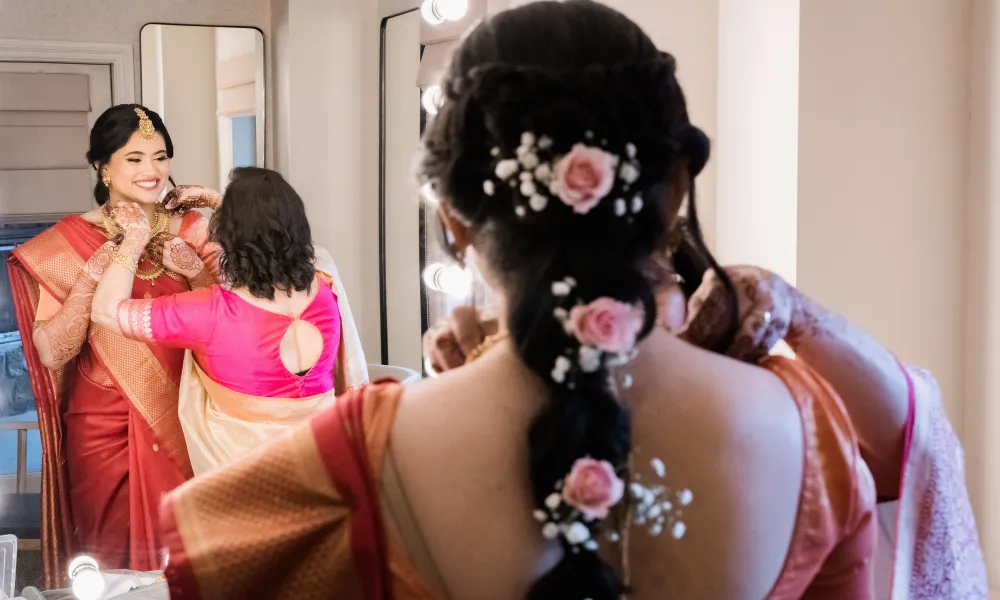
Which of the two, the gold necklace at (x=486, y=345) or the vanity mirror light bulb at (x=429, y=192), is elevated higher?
the vanity mirror light bulb at (x=429, y=192)

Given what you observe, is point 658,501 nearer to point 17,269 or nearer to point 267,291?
point 267,291

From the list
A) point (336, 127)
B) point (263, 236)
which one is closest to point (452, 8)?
point (336, 127)

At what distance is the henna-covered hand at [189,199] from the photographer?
1.48 meters

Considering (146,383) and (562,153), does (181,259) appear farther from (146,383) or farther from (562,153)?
(562,153)

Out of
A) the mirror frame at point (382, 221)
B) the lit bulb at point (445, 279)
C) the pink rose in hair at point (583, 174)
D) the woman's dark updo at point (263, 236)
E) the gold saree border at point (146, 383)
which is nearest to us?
the pink rose in hair at point (583, 174)

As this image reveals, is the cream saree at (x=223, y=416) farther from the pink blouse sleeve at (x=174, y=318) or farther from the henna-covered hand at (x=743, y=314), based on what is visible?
the henna-covered hand at (x=743, y=314)

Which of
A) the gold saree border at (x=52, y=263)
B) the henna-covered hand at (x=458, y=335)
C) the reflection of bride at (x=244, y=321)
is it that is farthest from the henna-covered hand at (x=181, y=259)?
the henna-covered hand at (x=458, y=335)

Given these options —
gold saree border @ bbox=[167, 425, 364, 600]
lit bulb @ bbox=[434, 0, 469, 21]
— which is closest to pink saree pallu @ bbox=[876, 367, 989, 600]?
gold saree border @ bbox=[167, 425, 364, 600]

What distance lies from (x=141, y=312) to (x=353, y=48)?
Result: 662mm

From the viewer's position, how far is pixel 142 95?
150 cm

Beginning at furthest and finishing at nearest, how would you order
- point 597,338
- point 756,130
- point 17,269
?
point 17,269 → point 756,130 → point 597,338

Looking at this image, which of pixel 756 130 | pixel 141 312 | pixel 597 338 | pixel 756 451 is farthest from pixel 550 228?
pixel 141 312

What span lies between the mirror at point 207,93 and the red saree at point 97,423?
0.21 m

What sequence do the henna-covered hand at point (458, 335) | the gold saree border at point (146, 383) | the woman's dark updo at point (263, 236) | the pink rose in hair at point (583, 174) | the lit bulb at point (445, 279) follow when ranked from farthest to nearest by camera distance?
the lit bulb at point (445, 279) → the gold saree border at point (146, 383) → the woman's dark updo at point (263, 236) → the henna-covered hand at point (458, 335) → the pink rose in hair at point (583, 174)
